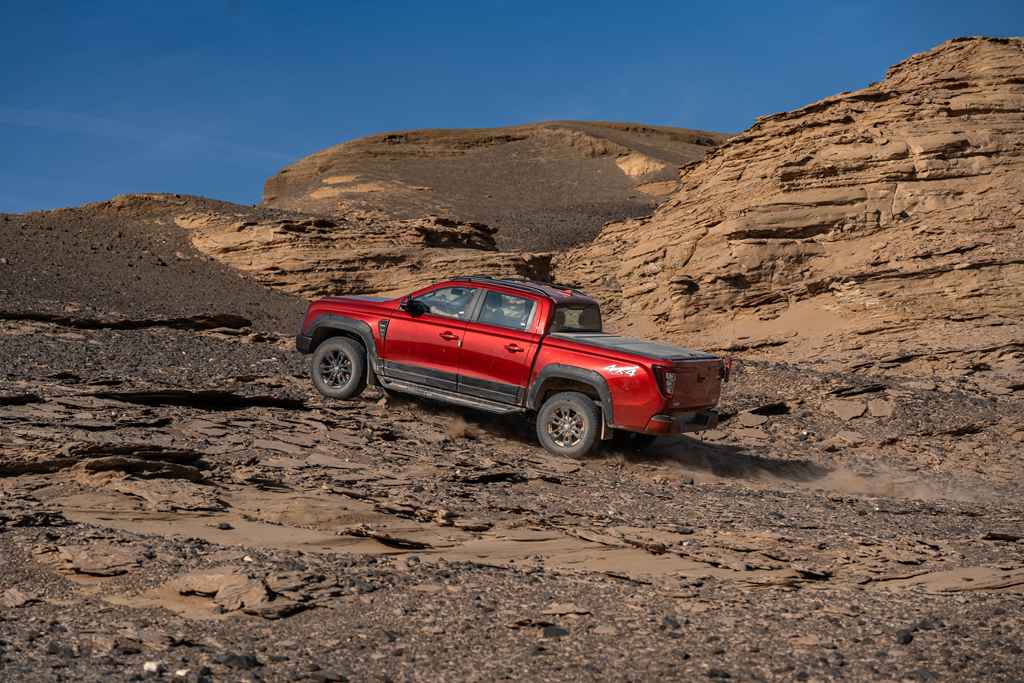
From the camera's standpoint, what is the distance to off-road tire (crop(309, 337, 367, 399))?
1161 cm

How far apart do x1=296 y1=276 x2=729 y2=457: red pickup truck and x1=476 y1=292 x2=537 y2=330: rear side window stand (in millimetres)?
11

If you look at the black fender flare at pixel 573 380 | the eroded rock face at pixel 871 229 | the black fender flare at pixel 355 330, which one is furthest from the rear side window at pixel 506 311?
the eroded rock face at pixel 871 229

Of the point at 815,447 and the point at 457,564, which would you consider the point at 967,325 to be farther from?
the point at 457,564

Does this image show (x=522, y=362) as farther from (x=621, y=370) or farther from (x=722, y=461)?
(x=722, y=461)

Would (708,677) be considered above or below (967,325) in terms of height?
below

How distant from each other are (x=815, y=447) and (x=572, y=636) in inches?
336

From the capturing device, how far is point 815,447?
1270 cm

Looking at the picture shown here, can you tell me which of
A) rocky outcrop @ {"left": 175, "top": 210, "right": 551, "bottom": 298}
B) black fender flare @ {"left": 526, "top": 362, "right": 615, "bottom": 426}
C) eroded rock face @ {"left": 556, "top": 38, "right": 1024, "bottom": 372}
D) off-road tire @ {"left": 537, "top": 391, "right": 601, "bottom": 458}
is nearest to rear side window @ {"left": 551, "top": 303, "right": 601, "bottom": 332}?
black fender flare @ {"left": 526, "top": 362, "right": 615, "bottom": 426}

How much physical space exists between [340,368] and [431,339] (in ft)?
4.80

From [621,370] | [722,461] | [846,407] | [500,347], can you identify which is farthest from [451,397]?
[846,407]

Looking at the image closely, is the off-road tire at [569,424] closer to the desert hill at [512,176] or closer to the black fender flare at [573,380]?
the black fender flare at [573,380]

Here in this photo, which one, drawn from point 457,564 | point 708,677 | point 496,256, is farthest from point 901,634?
point 496,256

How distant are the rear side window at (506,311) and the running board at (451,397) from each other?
2.80 feet

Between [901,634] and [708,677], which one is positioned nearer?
[708,677]
